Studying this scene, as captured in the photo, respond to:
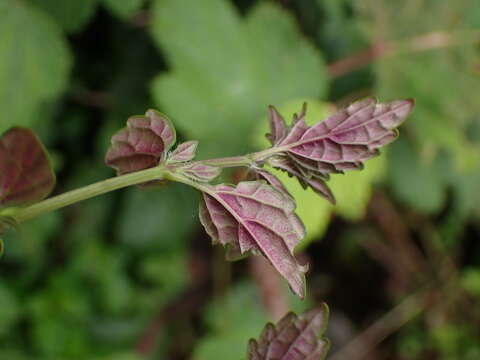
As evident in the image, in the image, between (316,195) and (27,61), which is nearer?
(27,61)

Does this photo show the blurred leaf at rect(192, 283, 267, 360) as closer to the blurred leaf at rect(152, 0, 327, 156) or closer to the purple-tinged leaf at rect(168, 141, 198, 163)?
the blurred leaf at rect(152, 0, 327, 156)

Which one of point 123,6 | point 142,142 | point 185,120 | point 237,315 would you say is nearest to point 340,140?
point 142,142

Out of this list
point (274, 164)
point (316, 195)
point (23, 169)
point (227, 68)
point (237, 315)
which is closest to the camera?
point (23, 169)

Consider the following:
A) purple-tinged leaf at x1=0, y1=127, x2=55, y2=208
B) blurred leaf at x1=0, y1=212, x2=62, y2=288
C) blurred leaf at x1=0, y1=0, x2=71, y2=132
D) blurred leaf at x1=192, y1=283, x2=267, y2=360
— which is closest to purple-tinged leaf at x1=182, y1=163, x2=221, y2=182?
purple-tinged leaf at x1=0, y1=127, x2=55, y2=208

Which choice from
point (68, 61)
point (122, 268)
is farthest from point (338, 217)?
point (68, 61)

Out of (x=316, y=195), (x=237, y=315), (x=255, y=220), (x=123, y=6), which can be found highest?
(x=123, y=6)

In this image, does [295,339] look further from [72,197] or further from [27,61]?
[27,61]

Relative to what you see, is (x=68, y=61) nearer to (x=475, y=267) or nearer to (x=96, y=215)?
(x=96, y=215)
